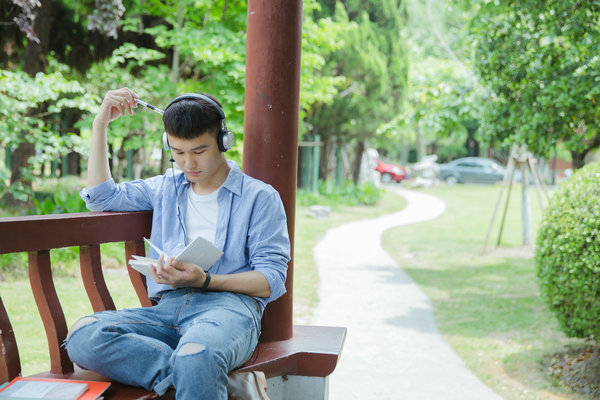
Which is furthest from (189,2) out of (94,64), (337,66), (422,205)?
(422,205)

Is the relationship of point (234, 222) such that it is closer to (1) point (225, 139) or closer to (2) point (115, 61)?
(1) point (225, 139)

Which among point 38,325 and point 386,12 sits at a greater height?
point 386,12

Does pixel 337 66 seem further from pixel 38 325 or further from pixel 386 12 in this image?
pixel 38 325

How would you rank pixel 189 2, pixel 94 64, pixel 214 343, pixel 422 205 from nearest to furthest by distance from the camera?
pixel 214 343 < pixel 189 2 < pixel 94 64 < pixel 422 205

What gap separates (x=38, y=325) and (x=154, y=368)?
4.12 m

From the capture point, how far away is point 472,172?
34125 mm

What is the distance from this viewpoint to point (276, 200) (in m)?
2.93

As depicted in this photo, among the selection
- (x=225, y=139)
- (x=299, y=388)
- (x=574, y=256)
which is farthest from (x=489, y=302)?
(x=225, y=139)

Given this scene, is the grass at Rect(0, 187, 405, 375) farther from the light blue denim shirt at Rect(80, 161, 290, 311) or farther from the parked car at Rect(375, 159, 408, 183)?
the parked car at Rect(375, 159, 408, 183)

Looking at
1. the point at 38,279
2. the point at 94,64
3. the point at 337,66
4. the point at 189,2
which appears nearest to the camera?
the point at 38,279

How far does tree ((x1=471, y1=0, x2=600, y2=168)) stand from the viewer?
235 inches

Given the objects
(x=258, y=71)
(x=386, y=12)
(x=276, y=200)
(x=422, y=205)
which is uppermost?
(x=386, y=12)

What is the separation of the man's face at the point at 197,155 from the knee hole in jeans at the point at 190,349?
2.64 ft

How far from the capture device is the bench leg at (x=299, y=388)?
311 centimetres
